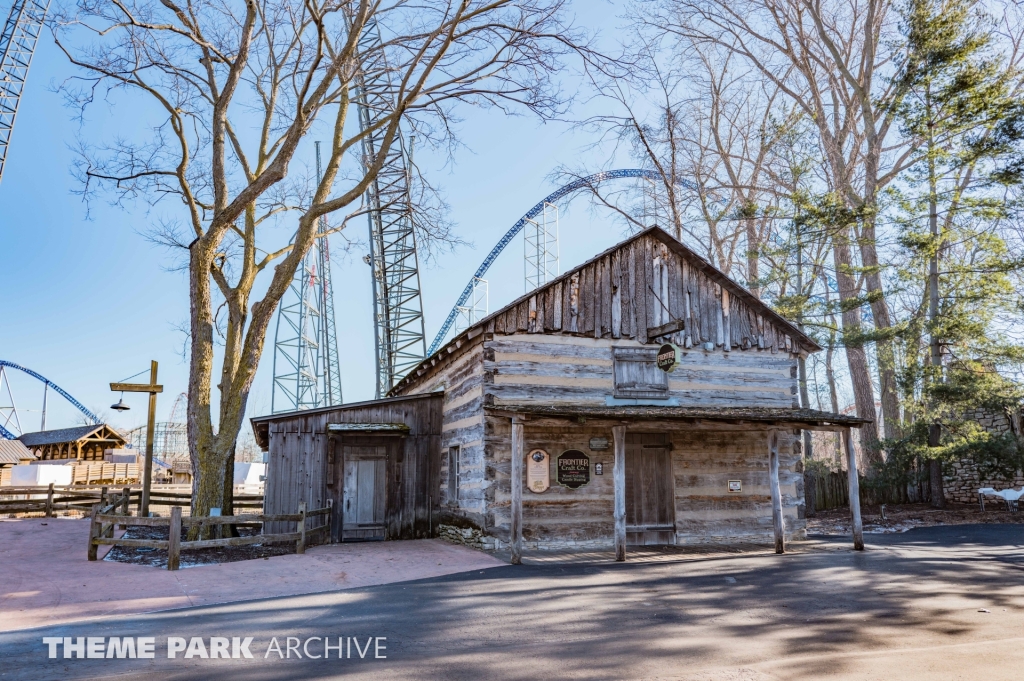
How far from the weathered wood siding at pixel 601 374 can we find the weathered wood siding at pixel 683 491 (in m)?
0.70

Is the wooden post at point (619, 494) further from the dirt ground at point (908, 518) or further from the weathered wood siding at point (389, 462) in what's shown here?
the dirt ground at point (908, 518)

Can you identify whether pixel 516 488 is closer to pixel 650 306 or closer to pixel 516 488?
pixel 516 488

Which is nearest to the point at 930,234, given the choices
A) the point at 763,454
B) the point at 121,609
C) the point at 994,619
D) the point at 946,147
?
the point at 946,147

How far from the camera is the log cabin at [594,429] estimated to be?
528 inches

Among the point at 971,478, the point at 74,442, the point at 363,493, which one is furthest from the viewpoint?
the point at 74,442

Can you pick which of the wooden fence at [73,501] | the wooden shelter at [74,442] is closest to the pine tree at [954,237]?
the wooden fence at [73,501]

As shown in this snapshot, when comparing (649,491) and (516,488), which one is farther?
(649,491)

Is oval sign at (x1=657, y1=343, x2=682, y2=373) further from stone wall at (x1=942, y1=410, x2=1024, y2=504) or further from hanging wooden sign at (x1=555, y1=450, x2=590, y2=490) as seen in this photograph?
stone wall at (x1=942, y1=410, x2=1024, y2=504)

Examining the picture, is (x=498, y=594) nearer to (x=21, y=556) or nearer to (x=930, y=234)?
(x=21, y=556)

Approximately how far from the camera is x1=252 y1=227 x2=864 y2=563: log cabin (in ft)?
44.0

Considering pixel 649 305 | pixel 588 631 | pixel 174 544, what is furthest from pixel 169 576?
pixel 649 305

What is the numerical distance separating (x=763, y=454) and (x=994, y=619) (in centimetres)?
748

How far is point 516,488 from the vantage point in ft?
39.5

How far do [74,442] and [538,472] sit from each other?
44.6 m
